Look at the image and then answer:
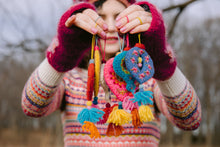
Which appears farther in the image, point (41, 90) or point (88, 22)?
point (41, 90)

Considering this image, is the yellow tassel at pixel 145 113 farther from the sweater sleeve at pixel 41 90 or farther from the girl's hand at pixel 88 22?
the sweater sleeve at pixel 41 90

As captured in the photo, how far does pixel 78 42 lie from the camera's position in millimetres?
883

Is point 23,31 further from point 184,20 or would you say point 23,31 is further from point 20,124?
point 20,124

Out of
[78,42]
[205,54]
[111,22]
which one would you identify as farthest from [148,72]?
[205,54]

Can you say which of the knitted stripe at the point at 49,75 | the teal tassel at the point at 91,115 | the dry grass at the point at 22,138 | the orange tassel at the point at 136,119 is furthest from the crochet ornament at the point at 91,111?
the dry grass at the point at 22,138

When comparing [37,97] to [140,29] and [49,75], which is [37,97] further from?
[140,29]

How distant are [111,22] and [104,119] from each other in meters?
0.50

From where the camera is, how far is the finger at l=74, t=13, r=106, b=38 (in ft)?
2.62

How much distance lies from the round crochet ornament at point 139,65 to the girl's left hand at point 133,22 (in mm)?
73

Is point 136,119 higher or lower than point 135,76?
lower

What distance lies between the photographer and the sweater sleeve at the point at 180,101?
962mm

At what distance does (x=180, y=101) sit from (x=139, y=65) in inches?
12.4

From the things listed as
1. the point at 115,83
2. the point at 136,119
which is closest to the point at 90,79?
the point at 115,83

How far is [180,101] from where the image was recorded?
0.97 m
